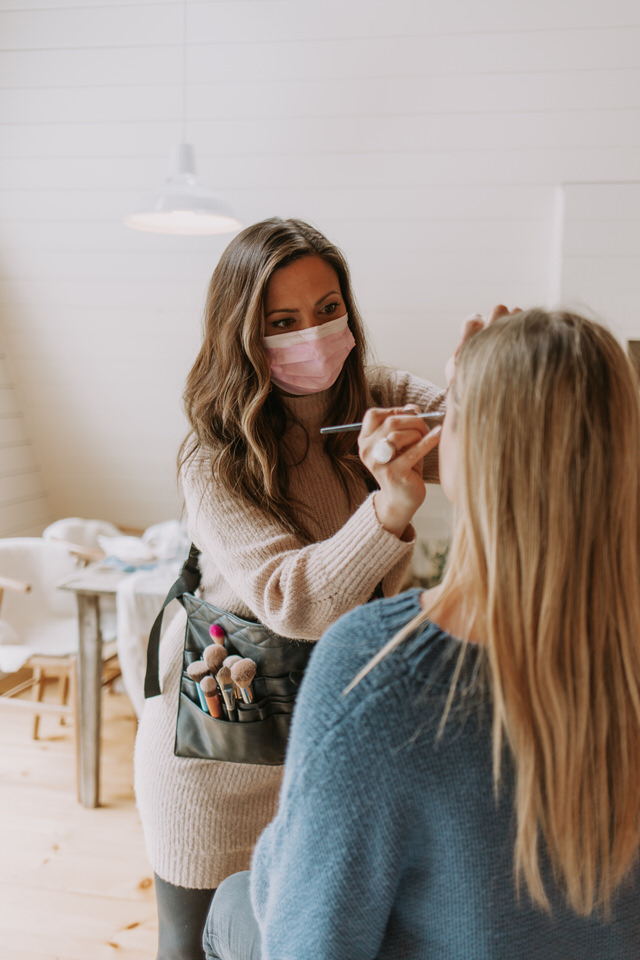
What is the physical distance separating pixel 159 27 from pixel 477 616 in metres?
2.54

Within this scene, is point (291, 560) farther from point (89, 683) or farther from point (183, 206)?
point (89, 683)

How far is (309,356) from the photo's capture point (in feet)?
3.90

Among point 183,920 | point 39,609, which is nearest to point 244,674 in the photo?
point 183,920

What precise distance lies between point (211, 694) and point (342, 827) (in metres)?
0.56

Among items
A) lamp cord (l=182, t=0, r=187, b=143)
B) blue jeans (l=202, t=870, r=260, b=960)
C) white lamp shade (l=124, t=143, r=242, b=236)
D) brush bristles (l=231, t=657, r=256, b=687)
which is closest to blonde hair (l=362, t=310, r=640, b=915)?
blue jeans (l=202, t=870, r=260, b=960)

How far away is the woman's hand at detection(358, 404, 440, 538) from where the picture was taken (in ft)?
3.01

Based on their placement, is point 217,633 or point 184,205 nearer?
point 217,633

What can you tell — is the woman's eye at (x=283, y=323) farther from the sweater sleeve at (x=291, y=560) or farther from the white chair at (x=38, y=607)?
the white chair at (x=38, y=607)

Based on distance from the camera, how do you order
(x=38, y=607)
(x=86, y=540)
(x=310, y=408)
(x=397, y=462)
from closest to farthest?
(x=397, y=462) < (x=310, y=408) < (x=38, y=607) < (x=86, y=540)

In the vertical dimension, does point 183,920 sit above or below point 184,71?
below

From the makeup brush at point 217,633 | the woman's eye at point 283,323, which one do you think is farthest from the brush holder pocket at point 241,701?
the woman's eye at point 283,323

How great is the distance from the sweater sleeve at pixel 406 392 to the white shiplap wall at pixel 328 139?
156cm

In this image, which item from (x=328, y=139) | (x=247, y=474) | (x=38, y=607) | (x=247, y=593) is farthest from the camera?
(x=38, y=607)

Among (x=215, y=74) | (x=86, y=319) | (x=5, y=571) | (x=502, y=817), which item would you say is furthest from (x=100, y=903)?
(x=215, y=74)
